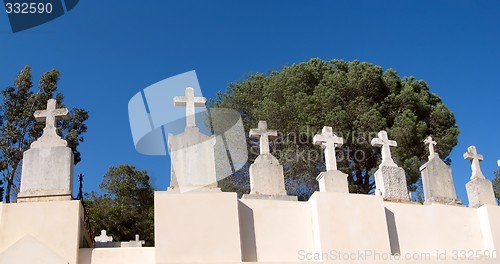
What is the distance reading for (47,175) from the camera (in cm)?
810

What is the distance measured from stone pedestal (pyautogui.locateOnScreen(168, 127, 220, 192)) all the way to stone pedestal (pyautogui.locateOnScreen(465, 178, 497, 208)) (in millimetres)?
4823

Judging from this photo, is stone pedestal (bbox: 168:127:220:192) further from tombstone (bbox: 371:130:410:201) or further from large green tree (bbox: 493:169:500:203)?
large green tree (bbox: 493:169:500:203)

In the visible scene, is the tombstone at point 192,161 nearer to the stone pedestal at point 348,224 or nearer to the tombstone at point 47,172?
the tombstone at point 47,172

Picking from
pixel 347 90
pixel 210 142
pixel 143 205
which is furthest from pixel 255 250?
pixel 143 205

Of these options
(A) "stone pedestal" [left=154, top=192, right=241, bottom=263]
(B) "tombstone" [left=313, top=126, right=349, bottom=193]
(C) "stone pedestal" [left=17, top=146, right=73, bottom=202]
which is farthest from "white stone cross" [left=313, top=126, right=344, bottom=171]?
(C) "stone pedestal" [left=17, top=146, right=73, bottom=202]

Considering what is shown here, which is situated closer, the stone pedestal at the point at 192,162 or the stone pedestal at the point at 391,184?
the stone pedestal at the point at 192,162

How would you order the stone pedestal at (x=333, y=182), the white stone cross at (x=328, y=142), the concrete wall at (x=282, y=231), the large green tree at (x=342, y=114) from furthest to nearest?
the large green tree at (x=342, y=114)
the white stone cross at (x=328, y=142)
the stone pedestal at (x=333, y=182)
the concrete wall at (x=282, y=231)

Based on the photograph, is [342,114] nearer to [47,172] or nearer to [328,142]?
[328,142]

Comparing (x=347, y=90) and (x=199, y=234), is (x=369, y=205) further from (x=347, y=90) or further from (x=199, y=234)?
(x=347, y=90)

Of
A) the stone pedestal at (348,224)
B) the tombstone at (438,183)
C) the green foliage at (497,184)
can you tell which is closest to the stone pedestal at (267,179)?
the stone pedestal at (348,224)

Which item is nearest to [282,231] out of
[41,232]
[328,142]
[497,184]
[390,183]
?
[328,142]

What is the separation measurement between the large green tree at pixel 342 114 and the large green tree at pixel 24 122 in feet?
15.4

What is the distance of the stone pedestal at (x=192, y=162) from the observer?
8289mm

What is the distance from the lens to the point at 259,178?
8977 millimetres
